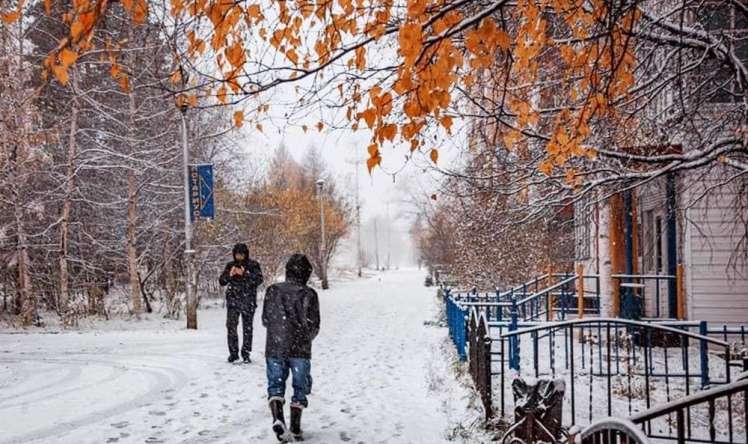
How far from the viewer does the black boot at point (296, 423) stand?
5.91 meters

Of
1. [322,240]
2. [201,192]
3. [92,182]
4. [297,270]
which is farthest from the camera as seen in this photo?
[322,240]

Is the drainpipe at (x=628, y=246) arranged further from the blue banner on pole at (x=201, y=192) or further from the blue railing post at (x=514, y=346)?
the blue banner on pole at (x=201, y=192)

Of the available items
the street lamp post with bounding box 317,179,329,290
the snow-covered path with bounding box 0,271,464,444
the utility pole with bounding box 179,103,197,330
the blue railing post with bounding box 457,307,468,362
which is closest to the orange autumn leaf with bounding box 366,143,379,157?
the snow-covered path with bounding box 0,271,464,444

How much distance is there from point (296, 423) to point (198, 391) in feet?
8.54

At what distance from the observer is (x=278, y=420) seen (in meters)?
5.77

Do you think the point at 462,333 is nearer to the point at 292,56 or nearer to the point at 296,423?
the point at 296,423

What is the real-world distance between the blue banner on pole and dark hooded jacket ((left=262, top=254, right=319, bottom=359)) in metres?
9.11

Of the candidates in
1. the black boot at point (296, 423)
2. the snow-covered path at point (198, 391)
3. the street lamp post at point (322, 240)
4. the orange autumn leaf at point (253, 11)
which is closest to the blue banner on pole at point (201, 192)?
the snow-covered path at point (198, 391)

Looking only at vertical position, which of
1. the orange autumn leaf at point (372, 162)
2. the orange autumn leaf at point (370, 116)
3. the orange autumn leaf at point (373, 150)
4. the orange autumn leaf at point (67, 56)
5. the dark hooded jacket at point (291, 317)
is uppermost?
the orange autumn leaf at point (67, 56)

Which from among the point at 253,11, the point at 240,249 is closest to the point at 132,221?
the point at 240,249

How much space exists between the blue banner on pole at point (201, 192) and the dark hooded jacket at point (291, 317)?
9.11 m

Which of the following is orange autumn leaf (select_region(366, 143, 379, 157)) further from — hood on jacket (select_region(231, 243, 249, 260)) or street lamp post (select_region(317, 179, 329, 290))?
street lamp post (select_region(317, 179, 329, 290))

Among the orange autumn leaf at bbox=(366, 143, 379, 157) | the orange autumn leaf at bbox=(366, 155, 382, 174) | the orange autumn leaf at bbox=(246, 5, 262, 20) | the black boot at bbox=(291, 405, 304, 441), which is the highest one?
the orange autumn leaf at bbox=(246, 5, 262, 20)

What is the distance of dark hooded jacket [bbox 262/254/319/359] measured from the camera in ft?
→ 19.4
